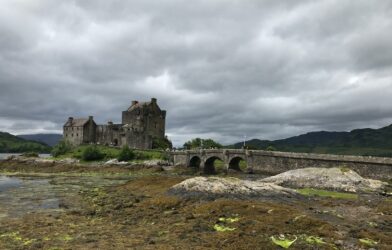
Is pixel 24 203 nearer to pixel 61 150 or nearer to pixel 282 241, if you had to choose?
pixel 282 241

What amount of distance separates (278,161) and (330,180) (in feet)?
64.2

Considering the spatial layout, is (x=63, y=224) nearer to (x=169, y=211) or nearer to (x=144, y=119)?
(x=169, y=211)

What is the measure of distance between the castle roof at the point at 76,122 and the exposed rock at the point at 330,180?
87646 mm

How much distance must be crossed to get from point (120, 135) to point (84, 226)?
308 feet

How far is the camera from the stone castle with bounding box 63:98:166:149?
105m

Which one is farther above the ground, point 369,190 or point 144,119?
point 144,119

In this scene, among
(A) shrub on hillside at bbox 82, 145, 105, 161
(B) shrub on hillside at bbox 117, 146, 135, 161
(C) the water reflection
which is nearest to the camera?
(C) the water reflection

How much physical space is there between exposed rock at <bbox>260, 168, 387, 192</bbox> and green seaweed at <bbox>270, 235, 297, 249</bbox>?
76.4ft

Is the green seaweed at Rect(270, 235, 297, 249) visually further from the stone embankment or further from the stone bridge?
the stone embankment

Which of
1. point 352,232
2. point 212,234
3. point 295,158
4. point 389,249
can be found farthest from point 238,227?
point 295,158

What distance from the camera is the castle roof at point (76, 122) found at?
118 meters

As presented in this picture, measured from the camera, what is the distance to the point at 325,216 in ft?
66.1

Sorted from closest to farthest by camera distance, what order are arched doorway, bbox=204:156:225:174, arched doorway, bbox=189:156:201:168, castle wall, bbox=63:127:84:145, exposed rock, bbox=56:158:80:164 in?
arched doorway, bbox=204:156:225:174, arched doorway, bbox=189:156:201:168, exposed rock, bbox=56:158:80:164, castle wall, bbox=63:127:84:145

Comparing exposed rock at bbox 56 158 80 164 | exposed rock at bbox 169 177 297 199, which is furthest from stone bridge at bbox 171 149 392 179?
exposed rock at bbox 56 158 80 164
